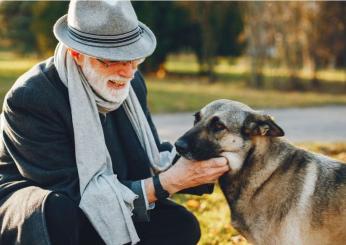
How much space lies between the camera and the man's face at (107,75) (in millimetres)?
3551

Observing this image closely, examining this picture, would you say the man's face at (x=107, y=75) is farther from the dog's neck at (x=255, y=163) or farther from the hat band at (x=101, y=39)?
the dog's neck at (x=255, y=163)

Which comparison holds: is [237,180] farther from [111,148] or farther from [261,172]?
[111,148]

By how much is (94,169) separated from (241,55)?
26.4 m

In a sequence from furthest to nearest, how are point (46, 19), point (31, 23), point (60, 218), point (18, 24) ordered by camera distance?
point (18, 24)
point (31, 23)
point (46, 19)
point (60, 218)

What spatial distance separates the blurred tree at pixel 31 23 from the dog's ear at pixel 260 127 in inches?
926

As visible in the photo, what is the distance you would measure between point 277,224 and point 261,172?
36cm

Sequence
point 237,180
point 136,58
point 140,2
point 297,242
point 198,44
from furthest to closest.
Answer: point 198,44
point 140,2
point 237,180
point 297,242
point 136,58

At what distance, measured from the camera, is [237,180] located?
395 centimetres

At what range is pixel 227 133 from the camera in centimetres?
379

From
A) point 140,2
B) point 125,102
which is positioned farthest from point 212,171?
point 140,2

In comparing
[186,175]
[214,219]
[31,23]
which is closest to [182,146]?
[186,175]

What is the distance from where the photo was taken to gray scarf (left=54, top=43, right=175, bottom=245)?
3457mm

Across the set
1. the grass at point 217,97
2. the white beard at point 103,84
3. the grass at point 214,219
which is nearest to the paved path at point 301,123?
the grass at point 217,97

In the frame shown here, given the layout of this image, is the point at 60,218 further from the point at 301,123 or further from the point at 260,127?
the point at 301,123
